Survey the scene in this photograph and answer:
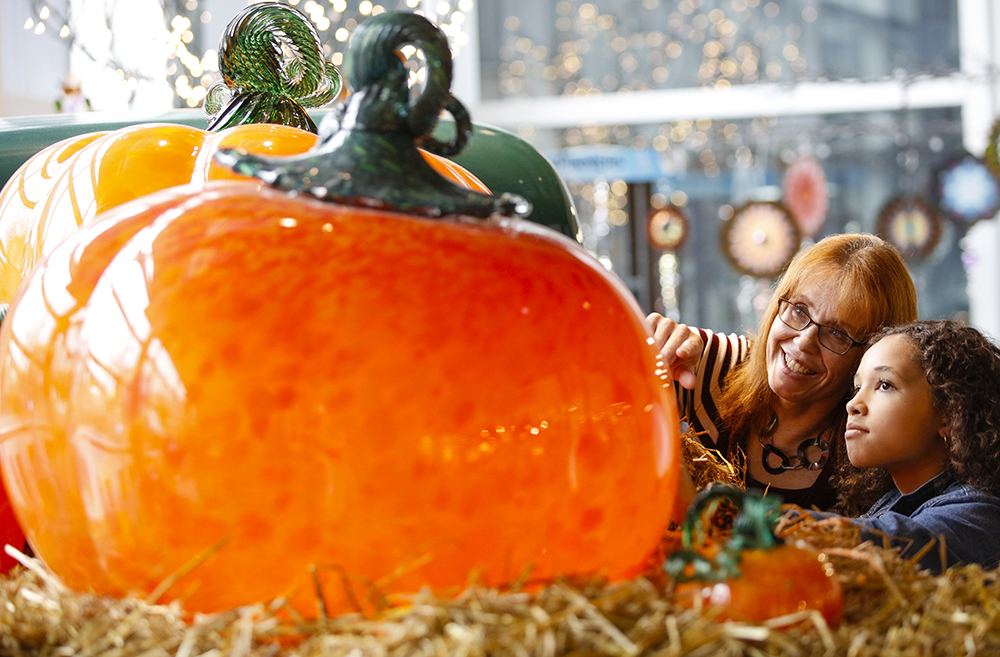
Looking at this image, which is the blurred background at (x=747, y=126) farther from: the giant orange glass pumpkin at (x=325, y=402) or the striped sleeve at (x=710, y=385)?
the giant orange glass pumpkin at (x=325, y=402)

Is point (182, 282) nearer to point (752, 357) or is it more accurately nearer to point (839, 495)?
point (839, 495)

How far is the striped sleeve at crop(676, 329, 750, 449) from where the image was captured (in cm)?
145

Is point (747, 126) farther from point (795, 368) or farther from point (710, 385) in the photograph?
point (795, 368)

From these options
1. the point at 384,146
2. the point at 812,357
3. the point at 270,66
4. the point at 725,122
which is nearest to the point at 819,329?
the point at 812,357

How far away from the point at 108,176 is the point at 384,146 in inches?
13.0

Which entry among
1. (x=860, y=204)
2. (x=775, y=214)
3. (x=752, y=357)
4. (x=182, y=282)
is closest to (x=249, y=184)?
(x=182, y=282)

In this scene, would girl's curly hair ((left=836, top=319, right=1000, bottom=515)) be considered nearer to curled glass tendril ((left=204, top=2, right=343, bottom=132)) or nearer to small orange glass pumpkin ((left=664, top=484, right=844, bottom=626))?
small orange glass pumpkin ((left=664, top=484, right=844, bottom=626))

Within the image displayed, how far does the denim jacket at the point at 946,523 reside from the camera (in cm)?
86

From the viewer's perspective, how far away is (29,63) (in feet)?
11.9

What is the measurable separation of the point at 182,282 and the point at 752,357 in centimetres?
126

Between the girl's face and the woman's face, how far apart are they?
0.82 ft

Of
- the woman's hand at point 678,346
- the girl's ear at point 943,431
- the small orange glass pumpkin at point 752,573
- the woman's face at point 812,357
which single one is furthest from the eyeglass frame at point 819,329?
the small orange glass pumpkin at point 752,573

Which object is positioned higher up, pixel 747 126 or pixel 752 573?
pixel 747 126

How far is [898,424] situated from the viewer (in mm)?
1125
